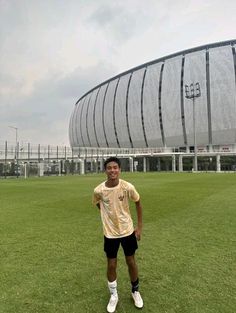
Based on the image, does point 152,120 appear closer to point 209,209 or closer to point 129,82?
point 129,82

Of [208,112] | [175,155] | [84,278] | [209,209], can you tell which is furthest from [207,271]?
[208,112]

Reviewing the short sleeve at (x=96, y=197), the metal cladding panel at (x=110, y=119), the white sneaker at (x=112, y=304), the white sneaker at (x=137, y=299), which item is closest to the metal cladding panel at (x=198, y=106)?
the metal cladding panel at (x=110, y=119)

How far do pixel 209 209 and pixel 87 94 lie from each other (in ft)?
420

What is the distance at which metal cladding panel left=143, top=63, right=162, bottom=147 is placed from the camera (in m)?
98.5

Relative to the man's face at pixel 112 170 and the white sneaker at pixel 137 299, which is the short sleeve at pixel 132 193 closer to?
the man's face at pixel 112 170

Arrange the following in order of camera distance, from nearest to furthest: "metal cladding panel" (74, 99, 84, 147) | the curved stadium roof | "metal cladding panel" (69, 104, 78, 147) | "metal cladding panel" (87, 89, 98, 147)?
the curved stadium roof → "metal cladding panel" (87, 89, 98, 147) → "metal cladding panel" (74, 99, 84, 147) → "metal cladding panel" (69, 104, 78, 147)

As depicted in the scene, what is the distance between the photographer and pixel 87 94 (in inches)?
5394

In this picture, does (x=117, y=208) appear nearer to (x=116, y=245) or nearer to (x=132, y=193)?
(x=132, y=193)

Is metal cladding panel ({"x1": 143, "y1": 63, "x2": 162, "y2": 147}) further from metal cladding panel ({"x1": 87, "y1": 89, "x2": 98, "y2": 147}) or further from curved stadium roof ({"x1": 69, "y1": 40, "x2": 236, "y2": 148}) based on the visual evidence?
metal cladding panel ({"x1": 87, "y1": 89, "x2": 98, "y2": 147})

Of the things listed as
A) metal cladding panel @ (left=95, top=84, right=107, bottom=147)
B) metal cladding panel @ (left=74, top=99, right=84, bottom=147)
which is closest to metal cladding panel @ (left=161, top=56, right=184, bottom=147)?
metal cladding panel @ (left=95, top=84, right=107, bottom=147)

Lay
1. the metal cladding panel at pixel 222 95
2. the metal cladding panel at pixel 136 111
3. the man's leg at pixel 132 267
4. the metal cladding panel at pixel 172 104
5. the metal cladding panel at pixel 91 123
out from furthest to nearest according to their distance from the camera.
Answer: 1. the metal cladding panel at pixel 91 123
2. the metal cladding panel at pixel 136 111
3. the metal cladding panel at pixel 172 104
4. the metal cladding panel at pixel 222 95
5. the man's leg at pixel 132 267

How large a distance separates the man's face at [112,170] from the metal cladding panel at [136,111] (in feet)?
321

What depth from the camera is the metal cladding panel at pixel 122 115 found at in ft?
351

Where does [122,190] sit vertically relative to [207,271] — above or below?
above
